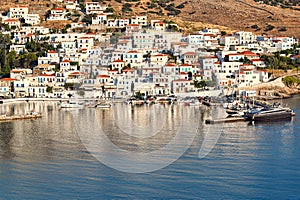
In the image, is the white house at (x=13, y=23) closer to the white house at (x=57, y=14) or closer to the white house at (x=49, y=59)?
the white house at (x=57, y=14)

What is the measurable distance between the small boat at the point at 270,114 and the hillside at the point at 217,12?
45.8ft

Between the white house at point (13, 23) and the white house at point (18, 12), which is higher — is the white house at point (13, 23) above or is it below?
below

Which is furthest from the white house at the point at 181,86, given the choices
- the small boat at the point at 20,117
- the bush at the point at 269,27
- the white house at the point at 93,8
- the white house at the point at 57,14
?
the bush at the point at 269,27

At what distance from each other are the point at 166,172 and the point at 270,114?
22.5 feet

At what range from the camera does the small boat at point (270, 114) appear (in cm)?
1670

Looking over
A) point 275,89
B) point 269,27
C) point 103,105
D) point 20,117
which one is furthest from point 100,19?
point 20,117

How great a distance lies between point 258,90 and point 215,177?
13284 mm

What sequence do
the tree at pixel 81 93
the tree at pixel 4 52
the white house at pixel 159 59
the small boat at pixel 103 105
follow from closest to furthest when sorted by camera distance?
the small boat at pixel 103 105
the tree at pixel 81 93
the white house at pixel 159 59
the tree at pixel 4 52

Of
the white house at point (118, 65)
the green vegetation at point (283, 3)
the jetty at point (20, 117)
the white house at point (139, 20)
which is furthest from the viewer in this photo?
the green vegetation at point (283, 3)

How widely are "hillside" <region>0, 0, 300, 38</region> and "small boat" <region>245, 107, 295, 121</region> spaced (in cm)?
1395

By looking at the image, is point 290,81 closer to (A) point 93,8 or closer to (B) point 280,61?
(B) point 280,61

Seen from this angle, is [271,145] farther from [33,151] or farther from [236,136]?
[33,151]

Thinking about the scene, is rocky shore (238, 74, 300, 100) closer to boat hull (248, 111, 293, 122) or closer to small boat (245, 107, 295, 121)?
A: small boat (245, 107, 295, 121)

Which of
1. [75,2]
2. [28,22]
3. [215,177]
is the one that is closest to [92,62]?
[28,22]
